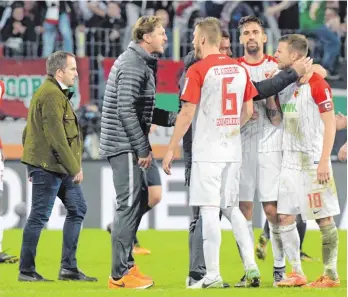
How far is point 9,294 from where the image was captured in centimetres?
757

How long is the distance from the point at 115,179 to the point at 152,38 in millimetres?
1017

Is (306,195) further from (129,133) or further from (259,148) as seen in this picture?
(129,133)

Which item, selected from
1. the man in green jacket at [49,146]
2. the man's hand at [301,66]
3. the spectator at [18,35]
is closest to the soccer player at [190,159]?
the man's hand at [301,66]

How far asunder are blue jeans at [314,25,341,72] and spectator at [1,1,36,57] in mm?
3958

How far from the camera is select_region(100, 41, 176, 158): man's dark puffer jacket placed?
772 cm

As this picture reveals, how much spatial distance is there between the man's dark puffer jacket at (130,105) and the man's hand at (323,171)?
1187 millimetres

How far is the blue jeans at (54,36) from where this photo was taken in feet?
50.7

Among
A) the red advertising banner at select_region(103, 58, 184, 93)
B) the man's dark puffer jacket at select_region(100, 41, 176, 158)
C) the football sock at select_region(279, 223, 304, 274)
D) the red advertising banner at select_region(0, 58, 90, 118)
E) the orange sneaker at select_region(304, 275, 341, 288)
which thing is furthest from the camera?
the red advertising banner at select_region(103, 58, 184, 93)

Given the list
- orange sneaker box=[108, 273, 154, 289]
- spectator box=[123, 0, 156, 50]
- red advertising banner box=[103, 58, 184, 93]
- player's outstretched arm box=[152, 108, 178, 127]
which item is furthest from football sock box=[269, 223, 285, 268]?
spectator box=[123, 0, 156, 50]

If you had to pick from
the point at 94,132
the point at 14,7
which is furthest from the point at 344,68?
the point at 14,7

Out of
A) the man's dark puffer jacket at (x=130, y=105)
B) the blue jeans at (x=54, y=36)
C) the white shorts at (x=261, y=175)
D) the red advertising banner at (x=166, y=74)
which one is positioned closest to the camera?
the man's dark puffer jacket at (x=130, y=105)

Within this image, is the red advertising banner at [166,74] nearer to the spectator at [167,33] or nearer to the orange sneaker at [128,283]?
the spectator at [167,33]

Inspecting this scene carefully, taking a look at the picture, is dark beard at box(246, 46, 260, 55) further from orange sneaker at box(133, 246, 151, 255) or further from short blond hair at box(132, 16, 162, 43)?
orange sneaker at box(133, 246, 151, 255)

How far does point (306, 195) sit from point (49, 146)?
1.93 meters
